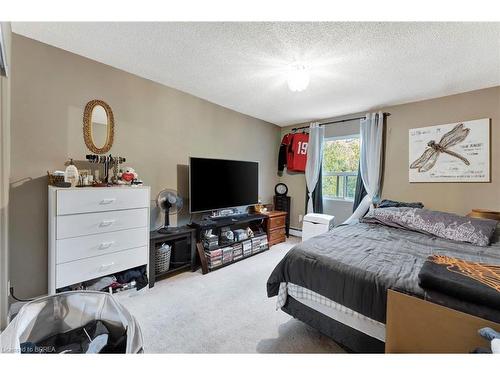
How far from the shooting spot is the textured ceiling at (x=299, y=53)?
156cm

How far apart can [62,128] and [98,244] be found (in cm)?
111

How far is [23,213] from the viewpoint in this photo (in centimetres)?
175

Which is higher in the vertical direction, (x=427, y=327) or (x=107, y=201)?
(x=107, y=201)

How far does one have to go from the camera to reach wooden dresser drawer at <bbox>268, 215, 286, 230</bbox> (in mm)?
3584

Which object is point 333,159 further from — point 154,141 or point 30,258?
point 30,258

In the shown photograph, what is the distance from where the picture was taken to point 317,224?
3.47 meters

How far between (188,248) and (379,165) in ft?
9.72

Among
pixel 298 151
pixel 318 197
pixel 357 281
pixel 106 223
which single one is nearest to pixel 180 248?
pixel 106 223

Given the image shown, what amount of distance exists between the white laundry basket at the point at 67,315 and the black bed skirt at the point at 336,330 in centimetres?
108

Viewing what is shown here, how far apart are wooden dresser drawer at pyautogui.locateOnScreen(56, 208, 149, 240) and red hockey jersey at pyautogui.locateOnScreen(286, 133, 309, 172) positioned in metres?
2.87

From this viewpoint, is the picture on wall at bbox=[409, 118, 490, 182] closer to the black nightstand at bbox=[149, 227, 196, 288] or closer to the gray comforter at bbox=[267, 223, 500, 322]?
the gray comforter at bbox=[267, 223, 500, 322]

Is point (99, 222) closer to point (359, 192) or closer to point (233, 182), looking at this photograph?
point (233, 182)

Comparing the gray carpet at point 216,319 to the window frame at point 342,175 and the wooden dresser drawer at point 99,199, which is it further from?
the window frame at point 342,175
